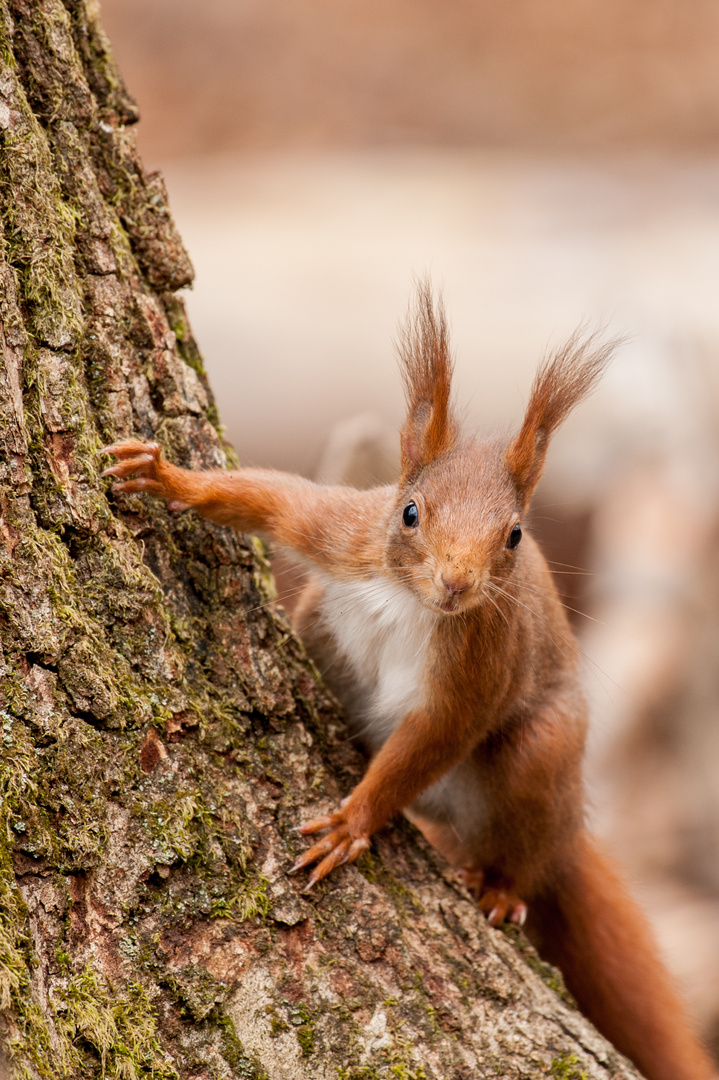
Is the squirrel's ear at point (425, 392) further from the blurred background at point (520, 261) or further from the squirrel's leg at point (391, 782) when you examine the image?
the squirrel's leg at point (391, 782)

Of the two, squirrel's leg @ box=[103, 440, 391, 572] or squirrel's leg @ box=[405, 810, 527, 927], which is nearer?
squirrel's leg @ box=[103, 440, 391, 572]

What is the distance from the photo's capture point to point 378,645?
340 cm

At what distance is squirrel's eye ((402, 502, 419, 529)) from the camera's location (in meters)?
2.99

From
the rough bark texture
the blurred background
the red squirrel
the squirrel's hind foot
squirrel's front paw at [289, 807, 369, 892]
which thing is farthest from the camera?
the blurred background

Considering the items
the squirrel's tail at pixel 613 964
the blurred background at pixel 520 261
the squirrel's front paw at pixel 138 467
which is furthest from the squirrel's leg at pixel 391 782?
the squirrel's tail at pixel 613 964

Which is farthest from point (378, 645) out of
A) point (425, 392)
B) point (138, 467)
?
point (138, 467)

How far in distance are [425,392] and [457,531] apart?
1.57ft

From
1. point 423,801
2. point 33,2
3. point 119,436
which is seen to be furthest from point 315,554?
point 33,2

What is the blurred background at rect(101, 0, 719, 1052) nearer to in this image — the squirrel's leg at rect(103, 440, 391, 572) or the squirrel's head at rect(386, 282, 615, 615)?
the squirrel's head at rect(386, 282, 615, 615)

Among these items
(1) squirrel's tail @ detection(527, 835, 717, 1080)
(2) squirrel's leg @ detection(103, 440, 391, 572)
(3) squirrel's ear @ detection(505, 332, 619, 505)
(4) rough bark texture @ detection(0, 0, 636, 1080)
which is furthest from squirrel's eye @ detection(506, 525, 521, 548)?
(1) squirrel's tail @ detection(527, 835, 717, 1080)

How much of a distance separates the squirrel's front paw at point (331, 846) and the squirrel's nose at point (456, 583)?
0.64 meters

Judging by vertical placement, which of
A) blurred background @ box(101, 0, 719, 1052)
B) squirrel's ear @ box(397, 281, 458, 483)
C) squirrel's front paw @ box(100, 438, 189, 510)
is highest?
blurred background @ box(101, 0, 719, 1052)

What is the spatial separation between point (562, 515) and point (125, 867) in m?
5.88

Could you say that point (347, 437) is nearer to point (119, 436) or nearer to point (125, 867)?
point (119, 436)
